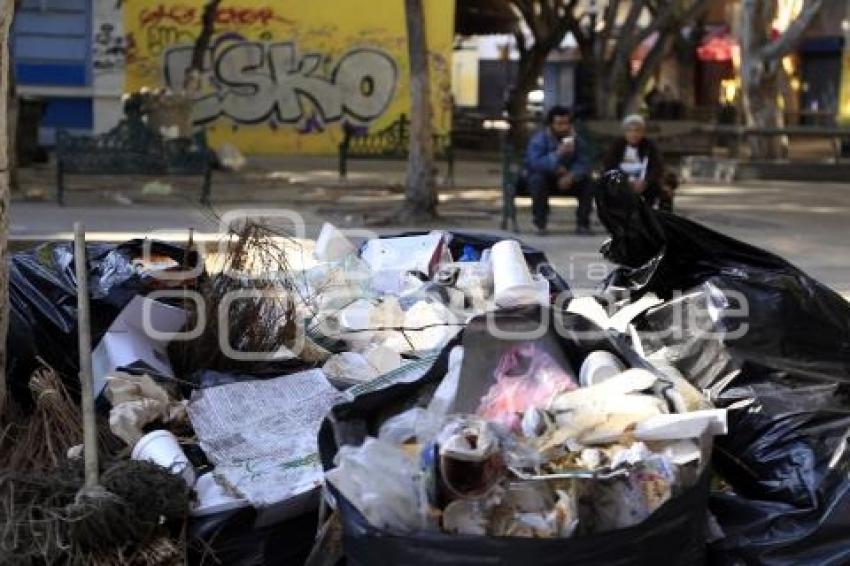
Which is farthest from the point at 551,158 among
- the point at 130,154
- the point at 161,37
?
the point at 161,37

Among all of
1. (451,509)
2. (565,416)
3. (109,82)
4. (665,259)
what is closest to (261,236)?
(665,259)

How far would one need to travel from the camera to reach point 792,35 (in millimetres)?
17422

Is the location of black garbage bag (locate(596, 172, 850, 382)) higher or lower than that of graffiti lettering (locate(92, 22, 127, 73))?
lower

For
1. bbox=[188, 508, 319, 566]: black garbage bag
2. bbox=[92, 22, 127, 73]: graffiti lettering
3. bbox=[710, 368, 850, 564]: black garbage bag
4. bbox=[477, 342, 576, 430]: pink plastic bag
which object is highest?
bbox=[92, 22, 127, 73]: graffiti lettering

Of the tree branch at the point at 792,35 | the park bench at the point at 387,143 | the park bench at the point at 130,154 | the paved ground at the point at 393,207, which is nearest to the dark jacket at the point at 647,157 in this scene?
the paved ground at the point at 393,207

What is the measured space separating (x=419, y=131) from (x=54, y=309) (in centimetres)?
790

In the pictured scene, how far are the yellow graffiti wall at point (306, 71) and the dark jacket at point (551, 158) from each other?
39.1 ft

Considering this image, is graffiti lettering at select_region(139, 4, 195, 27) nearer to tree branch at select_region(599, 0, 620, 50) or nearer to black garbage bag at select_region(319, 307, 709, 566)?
tree branch at select_region(599, 0, 620, 50)

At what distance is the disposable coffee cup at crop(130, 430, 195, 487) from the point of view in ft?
11.0

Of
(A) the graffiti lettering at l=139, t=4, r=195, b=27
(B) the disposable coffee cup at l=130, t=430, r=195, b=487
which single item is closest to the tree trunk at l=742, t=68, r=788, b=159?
(A) the graffiti lettering at l=139, t=4, r=195, b=27

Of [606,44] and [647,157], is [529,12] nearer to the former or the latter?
[606,44]

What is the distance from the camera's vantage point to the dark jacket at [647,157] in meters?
10.4

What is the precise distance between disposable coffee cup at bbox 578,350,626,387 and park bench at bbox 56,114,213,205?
9931 millimetres

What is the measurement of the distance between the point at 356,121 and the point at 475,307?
62.8 ft
